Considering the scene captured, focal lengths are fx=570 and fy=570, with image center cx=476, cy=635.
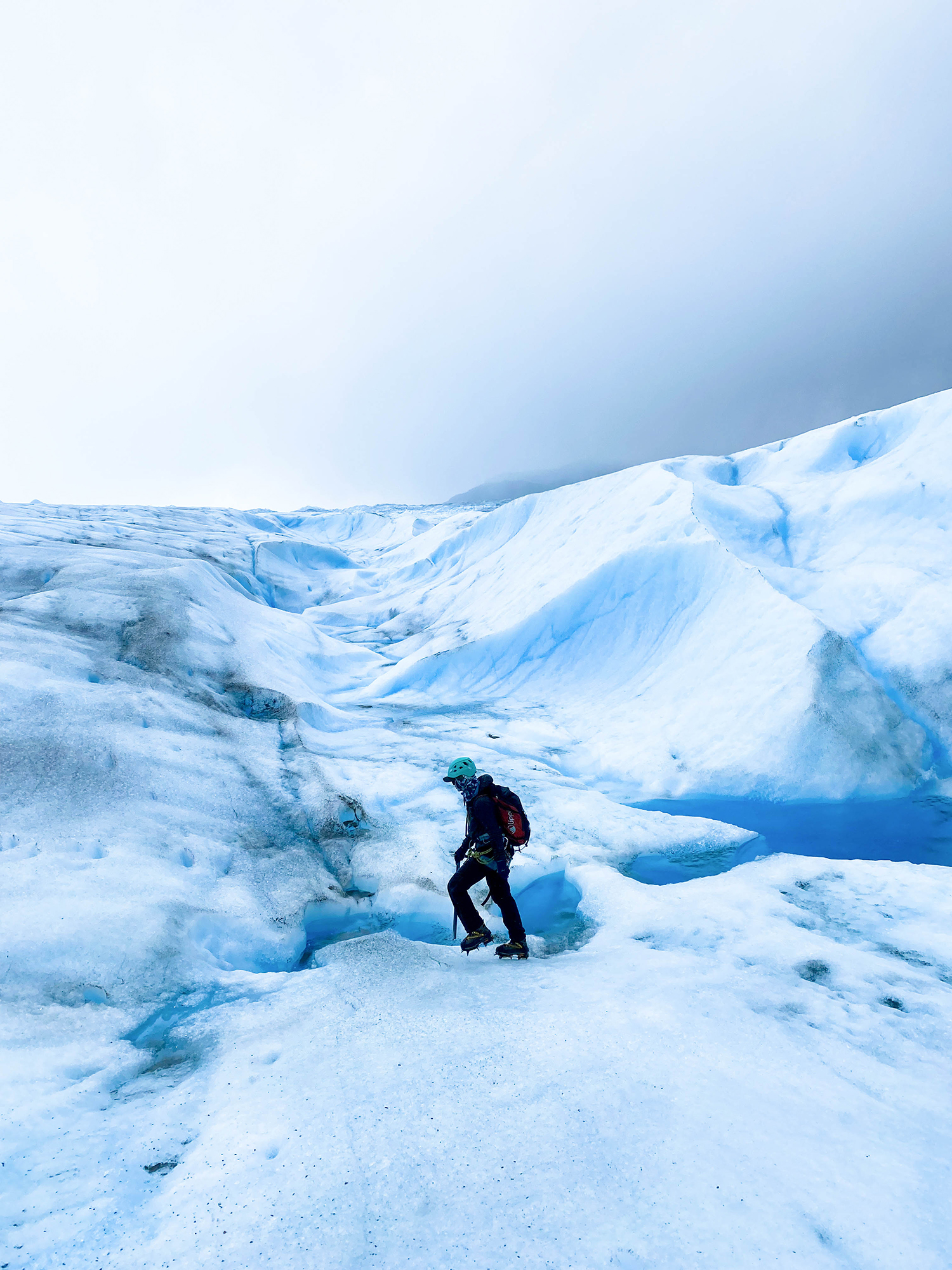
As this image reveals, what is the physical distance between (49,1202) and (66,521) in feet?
61.9

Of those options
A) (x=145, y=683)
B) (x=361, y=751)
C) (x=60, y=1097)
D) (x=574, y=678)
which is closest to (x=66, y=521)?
(x=145, y=683)

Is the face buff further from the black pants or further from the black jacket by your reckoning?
the black pants

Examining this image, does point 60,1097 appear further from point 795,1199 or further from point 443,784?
point 443,784

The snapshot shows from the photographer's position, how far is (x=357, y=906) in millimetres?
5293

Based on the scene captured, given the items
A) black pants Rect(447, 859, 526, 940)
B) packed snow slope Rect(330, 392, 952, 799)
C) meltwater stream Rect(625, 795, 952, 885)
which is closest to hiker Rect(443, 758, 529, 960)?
black pants Rect(447, 859, 526, 940)

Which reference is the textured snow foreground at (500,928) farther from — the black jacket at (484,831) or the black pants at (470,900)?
the black jacket at (484,831)

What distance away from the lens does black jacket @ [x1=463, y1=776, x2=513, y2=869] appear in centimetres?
408

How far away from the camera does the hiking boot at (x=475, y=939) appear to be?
4.38 metres

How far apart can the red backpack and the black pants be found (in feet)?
0.93

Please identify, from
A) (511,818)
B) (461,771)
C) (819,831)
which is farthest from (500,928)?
(819,831)

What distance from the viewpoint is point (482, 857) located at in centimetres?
414

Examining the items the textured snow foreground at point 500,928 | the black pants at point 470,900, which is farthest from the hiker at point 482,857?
the textured snow foreground at point 500,928

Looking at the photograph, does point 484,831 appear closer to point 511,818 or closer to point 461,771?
point 511,818

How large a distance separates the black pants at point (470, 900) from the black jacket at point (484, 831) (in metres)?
0.08
